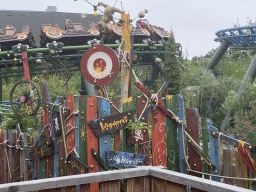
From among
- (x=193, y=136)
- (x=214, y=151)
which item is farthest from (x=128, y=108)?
(x=214, y=151)

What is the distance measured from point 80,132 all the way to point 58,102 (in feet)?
3.03

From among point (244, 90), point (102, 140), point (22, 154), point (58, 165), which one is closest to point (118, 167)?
point (102, 140)

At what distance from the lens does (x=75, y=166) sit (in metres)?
3.81

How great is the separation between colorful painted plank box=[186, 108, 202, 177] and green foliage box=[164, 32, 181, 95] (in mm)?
10620

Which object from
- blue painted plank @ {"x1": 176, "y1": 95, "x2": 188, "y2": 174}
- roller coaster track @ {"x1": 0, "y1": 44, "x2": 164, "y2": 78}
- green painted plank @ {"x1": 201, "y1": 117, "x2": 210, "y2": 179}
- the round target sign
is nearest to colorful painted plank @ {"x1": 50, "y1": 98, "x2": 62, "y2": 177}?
the round target sign

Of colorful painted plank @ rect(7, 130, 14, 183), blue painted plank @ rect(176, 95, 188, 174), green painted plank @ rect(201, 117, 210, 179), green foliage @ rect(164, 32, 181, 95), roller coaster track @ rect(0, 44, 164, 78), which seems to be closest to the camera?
green painted plank @ rect(201, 117, 210, 179)

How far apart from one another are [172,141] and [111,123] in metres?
0.75

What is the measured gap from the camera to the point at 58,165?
4422 mm

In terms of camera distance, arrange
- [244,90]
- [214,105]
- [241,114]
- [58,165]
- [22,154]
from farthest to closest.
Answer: [214,105] < [244,90] < [241,114] < [22,154] < [58,165]

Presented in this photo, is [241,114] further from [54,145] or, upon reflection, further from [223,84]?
[54,145]

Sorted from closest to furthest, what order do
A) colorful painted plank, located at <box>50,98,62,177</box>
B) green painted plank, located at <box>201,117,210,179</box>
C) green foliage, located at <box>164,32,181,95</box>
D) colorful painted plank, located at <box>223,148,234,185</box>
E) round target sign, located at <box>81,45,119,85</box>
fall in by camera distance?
colorful painted plank, located at <box>223,148,234,185</box>
green painted plank, located at <box>201,117,210,179</box>
colorful painted plank, located at <box>50,98,62,177</box>
round target sign, located at <box>81,45,119,85</box>
green foliage, located at <box>164,32,181,95</box>

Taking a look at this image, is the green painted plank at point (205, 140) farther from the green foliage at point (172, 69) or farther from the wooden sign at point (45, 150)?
the green foliage at point (172, 69)

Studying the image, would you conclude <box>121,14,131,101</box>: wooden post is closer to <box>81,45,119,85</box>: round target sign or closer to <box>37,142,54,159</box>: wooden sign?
<box>81,45,119,85</box>: round target sign

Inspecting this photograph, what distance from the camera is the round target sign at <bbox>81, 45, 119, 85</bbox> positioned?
4.85 metres
